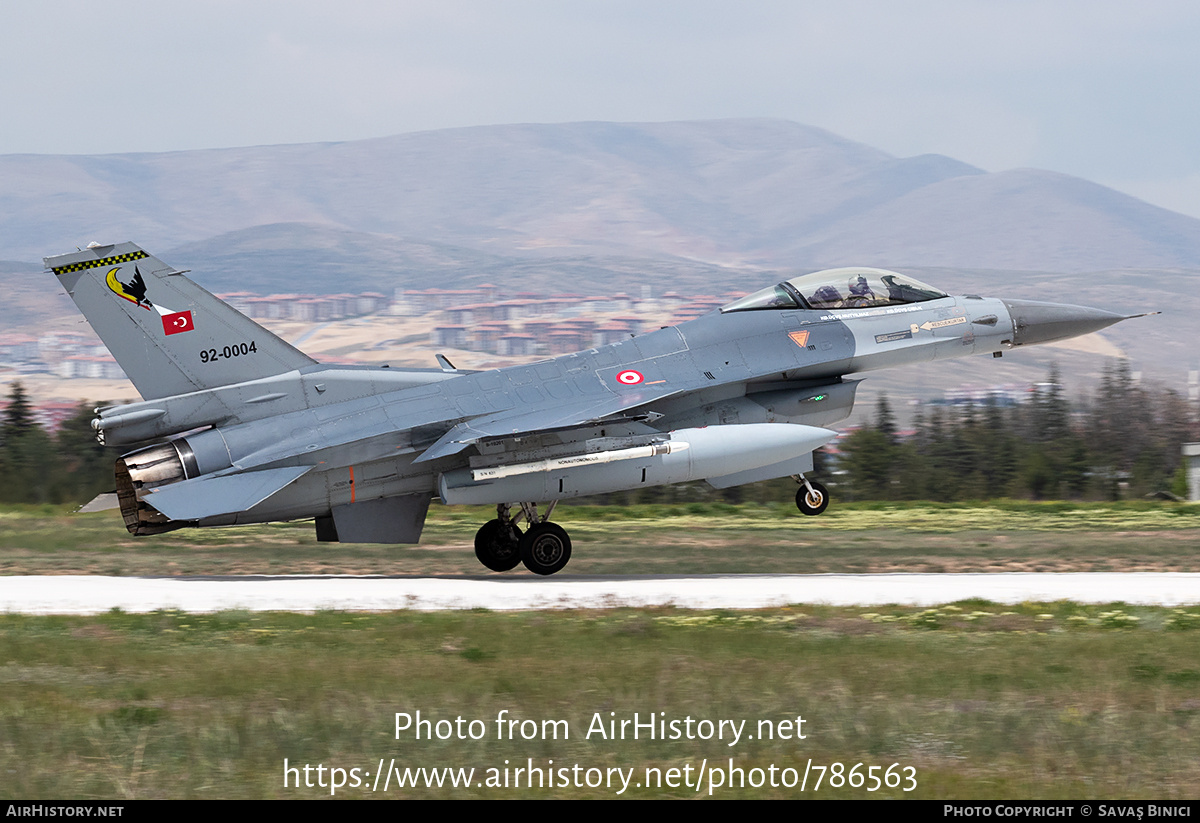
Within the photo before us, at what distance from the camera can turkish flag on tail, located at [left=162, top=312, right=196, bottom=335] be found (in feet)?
52.5

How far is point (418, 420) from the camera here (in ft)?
53.7

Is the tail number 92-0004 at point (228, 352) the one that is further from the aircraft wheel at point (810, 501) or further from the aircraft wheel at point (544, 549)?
the aircraft wheel at point (810, 501)

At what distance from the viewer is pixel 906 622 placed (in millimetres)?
12688

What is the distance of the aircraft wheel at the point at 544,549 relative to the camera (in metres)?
16.8

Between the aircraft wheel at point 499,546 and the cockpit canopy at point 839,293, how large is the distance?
4.32 m

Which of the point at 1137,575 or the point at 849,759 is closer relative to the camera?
the point at 849,759

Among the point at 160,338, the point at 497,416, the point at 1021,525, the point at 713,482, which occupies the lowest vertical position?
the point at 1021,525

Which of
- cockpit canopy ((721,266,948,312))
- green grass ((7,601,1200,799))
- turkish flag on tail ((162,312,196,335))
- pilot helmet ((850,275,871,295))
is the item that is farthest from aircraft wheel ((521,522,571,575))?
pilot helmet ((850,275,871,295))

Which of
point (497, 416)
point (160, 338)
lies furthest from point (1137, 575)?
point (160, 338)

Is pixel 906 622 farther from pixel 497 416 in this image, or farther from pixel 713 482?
pixel 497 416

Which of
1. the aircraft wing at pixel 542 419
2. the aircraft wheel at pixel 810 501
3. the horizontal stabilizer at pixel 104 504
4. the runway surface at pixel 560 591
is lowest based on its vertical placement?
the runway surface at pixel 560 591

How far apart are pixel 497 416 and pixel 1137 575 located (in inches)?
336

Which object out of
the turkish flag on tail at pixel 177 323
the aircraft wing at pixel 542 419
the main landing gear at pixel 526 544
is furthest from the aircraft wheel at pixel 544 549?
the turkish flag on tail at pixel 177 323

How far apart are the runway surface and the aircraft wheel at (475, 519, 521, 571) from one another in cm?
92
